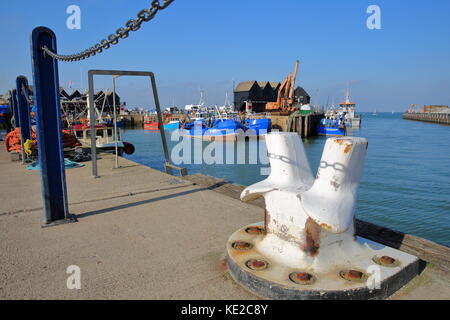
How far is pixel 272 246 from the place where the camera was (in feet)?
8.44

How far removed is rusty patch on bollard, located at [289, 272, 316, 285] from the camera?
2.17 meters

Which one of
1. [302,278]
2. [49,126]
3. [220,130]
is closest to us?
[302,278]

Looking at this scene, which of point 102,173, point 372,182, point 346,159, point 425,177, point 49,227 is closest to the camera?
point 346,159

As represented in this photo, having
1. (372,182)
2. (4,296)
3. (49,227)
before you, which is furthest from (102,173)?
(372,182)

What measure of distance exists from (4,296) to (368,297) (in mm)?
2590

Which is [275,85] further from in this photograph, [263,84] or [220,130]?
[220,130]

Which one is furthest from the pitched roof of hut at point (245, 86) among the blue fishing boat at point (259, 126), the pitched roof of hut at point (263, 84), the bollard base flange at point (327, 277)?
the bollard base flange at point (327, 277)

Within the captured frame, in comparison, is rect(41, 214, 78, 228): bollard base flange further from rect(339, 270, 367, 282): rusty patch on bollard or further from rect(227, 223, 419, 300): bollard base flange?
rect(339, 270, 367, 282): rusty patch on bollard

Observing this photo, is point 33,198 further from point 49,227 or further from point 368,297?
point 368,297

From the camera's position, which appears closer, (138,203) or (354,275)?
(354,275)

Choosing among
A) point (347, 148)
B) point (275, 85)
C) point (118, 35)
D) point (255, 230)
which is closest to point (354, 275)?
point (347, 148)

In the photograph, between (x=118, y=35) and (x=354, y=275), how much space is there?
270 cm

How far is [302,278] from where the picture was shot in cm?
219

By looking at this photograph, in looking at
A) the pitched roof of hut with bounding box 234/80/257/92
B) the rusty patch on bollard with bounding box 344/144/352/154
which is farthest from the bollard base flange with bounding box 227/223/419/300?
the pitched roof of hut with bounding box 234/80/257/92
